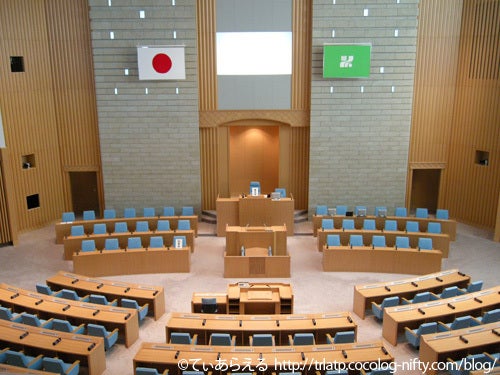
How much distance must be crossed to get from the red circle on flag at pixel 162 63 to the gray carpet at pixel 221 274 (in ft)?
17.7

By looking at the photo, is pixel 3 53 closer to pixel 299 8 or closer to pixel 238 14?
pixel 238 14

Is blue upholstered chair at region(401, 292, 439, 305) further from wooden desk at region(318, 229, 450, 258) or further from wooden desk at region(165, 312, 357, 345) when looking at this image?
wooden desk at region(318, 229, 450, 258)

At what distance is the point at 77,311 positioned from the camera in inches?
371

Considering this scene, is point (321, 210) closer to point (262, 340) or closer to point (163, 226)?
point (163, 226)

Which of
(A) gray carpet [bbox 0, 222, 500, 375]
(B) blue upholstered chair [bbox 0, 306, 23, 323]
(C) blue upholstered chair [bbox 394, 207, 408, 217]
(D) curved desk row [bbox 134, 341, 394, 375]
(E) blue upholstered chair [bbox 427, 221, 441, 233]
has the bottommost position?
(A) gray carpet [bbox 0, 222, 500, 375]

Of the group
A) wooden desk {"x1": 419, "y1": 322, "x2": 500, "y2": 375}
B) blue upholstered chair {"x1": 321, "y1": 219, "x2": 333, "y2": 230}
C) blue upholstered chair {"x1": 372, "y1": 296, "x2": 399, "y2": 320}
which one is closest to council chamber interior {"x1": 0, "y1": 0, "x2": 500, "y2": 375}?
blue upholstered chair {"x1": 321, "y1": 219, "x2": 333, "y2": 230}

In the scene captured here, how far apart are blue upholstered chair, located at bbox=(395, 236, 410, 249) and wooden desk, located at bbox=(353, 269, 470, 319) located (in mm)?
1903

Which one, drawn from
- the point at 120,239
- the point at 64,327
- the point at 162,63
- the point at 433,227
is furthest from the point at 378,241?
the point at 162,63

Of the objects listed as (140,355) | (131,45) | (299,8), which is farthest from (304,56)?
(140,355)

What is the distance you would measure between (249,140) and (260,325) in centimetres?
998

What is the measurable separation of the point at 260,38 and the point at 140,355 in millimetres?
11151

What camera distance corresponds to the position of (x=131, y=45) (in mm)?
15320

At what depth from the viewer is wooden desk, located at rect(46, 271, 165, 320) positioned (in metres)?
10.3

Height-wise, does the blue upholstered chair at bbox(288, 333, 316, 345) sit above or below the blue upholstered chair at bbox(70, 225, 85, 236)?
below
